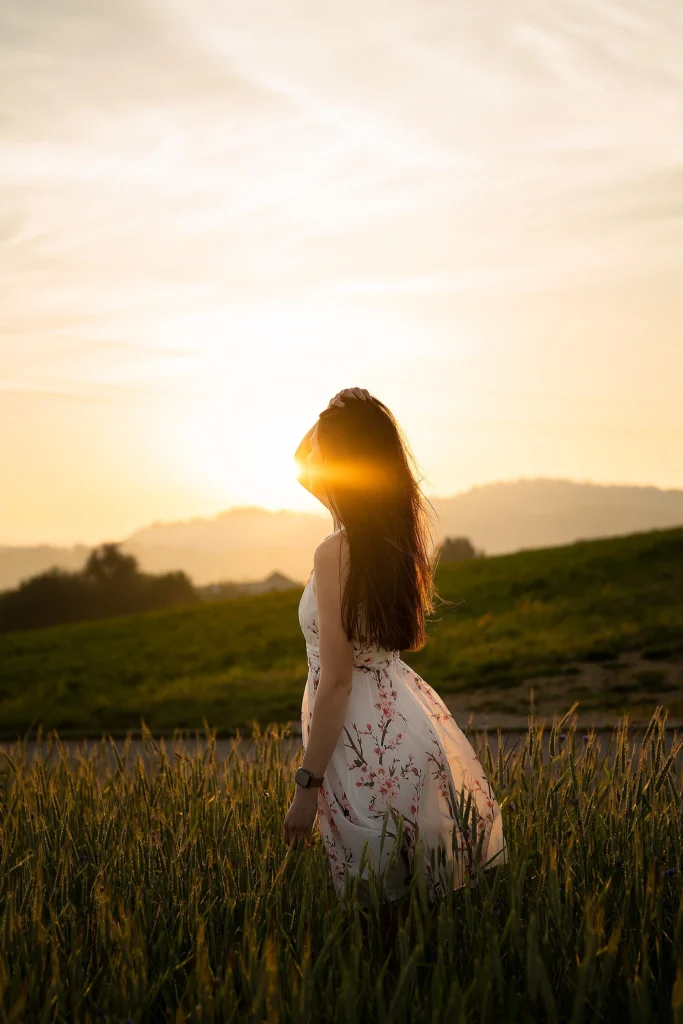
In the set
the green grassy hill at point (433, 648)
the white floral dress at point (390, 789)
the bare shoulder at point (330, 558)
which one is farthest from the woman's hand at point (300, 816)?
the green grassy hill at point (433, 648)

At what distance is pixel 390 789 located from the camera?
3369 millimetres

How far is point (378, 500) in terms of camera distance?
11.1 ft

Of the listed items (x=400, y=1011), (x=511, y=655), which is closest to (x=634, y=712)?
(x=511, y=655)

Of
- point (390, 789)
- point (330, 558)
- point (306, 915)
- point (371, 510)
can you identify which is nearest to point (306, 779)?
point (390, 789)

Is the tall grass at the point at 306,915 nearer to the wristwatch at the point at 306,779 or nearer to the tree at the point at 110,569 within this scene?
the wristwatch at the point at 306,779

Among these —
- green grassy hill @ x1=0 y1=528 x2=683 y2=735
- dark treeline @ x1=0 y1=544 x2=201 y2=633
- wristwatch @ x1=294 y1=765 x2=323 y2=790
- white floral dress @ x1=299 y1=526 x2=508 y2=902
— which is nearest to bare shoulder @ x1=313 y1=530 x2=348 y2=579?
white floral dress @ x1=299 y1=526 x2=508 y2=902

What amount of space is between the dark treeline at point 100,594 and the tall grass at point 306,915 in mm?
20663

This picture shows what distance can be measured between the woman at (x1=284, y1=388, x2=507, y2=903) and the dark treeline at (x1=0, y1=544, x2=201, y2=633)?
22.6 meters

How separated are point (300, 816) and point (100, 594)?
76.8ft

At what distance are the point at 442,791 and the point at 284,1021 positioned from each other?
103 cm

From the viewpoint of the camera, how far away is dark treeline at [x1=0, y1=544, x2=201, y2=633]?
25.8 meters

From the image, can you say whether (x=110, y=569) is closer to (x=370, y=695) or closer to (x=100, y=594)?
(x=100, y=594)

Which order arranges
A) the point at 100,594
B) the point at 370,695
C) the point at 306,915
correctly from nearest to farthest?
the point at 306,915 → the point at 370,695 → the point at 100,594

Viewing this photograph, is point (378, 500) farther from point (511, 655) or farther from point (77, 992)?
point (511, 655)
